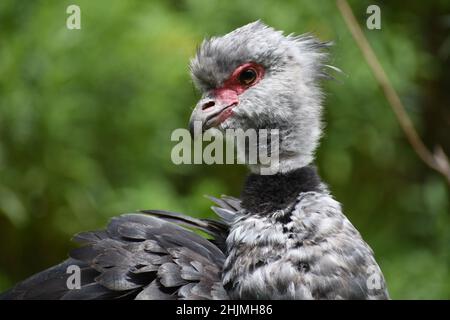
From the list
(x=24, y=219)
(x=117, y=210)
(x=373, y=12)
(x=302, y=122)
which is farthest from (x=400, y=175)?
(x=302, y=122)

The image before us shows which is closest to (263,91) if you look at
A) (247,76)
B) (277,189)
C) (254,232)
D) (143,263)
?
(247,76)

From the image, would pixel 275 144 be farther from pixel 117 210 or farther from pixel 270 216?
pixel 117 210

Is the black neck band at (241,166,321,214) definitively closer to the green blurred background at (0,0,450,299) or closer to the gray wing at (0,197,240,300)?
the gray wing at (0,197,240,300)

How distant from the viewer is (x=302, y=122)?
80.6 inches

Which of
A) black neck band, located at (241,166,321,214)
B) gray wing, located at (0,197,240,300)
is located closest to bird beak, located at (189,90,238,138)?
black neck band, located at (241,166,321,214)

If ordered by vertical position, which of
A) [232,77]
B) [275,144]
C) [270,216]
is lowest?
[270,216]

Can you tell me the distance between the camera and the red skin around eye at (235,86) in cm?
207

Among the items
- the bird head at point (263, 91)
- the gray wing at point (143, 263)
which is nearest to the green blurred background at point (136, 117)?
the gray wing at point (143, 263)

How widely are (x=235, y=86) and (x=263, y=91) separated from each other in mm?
83

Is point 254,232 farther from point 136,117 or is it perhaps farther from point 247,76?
point 136,117

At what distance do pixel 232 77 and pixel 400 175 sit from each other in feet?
8.51

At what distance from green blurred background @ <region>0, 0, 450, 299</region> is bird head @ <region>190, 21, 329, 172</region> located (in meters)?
1.43

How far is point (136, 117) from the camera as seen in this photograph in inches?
149
